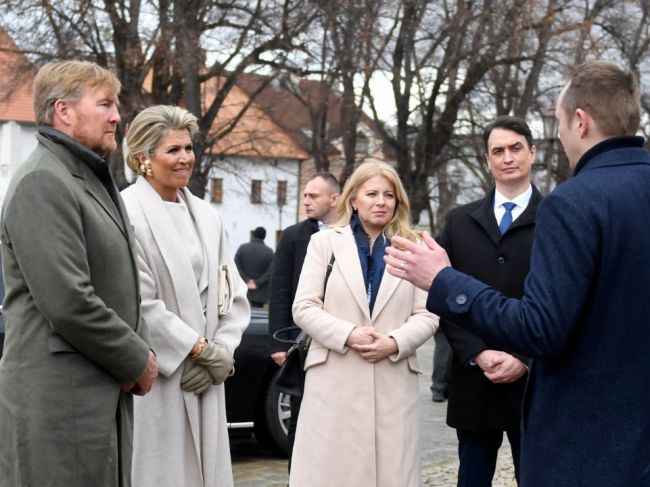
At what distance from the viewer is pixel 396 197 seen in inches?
222

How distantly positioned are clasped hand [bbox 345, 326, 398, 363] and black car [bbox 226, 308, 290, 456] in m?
2.75

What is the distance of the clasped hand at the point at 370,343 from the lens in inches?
205

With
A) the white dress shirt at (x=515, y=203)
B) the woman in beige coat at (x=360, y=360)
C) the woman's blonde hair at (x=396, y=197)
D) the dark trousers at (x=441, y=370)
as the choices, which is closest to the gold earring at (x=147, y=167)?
the woman in beige coat at (x=360, y=360)

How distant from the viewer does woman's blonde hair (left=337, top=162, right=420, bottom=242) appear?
558 centimetres

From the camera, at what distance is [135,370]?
3.80 metres

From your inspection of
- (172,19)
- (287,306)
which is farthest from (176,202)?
(172,19)

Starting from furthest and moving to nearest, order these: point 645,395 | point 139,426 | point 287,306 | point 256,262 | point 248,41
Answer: point 248,41, point 256,262, point 287,306, point 139,426, point 645,395

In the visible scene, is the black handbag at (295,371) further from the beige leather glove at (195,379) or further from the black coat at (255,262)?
the black coat at (255,262)

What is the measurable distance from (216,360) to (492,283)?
147 cm

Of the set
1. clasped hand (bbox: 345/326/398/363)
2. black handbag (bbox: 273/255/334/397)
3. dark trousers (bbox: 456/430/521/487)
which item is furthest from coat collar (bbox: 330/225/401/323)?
dark trousers (bbox: 456/430/521/487)

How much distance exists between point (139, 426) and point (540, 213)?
2.31 meters

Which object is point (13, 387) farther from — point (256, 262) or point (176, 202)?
point (256, 262)

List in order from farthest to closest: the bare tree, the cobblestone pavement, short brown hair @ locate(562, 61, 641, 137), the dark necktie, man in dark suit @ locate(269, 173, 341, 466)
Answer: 1. the bare tree
2. the cobblestone pavement
3. man in dark suit @ locate(269, 173, 341, 466)
4. the dark necktie
5. short brown hair @ locate(562, 61, 641, 137)

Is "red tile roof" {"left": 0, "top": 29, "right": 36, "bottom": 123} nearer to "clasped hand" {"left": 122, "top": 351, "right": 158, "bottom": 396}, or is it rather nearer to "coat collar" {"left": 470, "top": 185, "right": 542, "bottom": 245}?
"coat collar" {"left": 470, "top": 185, "right": 542, "bottom": 245}
